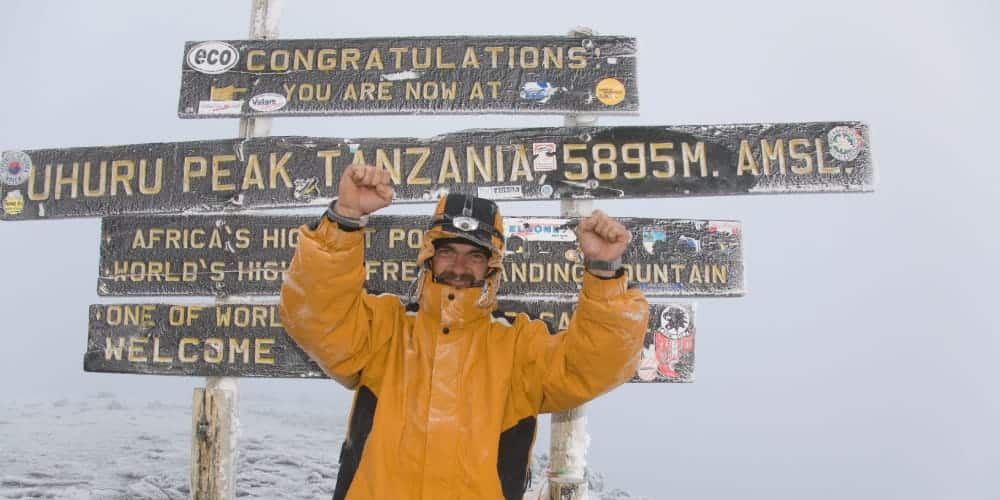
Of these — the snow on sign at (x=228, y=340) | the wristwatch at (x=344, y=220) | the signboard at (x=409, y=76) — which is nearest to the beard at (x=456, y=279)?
the wristwatch at (x=344, y=220)

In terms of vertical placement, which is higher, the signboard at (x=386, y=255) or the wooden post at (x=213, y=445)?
the signboard at (x=386, y=255)

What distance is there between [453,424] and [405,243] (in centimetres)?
135

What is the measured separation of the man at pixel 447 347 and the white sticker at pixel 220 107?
1643 mm

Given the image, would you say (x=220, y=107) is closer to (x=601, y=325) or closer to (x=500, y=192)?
(x=500, y=192)

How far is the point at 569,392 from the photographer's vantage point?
1.98m

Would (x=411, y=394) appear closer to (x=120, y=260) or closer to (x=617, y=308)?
(x=617, y=308)

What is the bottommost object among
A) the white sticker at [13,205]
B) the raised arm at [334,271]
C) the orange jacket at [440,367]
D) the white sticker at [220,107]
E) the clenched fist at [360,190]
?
the orange jacket at [440,367]

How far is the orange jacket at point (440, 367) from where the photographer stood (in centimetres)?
187

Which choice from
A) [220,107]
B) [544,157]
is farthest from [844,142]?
[220,107]

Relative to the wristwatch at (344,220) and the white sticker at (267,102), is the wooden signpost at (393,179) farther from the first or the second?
the wristwatch at (344,220)

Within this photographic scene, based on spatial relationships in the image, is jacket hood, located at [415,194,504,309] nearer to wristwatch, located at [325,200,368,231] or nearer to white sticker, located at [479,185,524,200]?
wristwatch, located at [325,200,368,231]

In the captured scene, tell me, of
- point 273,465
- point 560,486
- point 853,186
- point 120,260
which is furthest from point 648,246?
point 273,465

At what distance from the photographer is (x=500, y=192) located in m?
3.08

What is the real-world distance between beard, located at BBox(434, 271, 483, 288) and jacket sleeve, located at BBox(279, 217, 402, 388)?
0.26 meters
